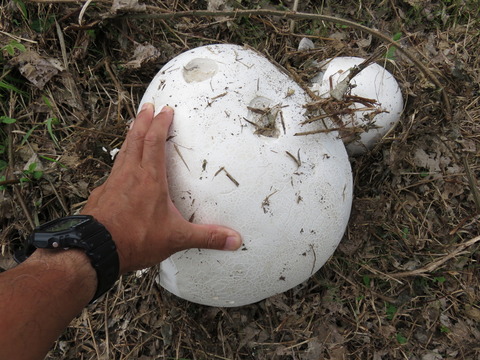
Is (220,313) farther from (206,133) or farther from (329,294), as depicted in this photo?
(206,133)

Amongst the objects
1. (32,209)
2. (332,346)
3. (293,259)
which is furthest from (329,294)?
(32,209)

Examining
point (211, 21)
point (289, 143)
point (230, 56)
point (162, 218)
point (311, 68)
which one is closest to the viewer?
point (162, 218)

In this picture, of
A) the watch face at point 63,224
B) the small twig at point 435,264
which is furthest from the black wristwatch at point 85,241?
the small twig at point 435,264

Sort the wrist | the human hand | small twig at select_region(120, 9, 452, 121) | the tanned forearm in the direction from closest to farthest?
the tanned forearm < the wrist < the human hand < small twig at select_region(120, 9, 452, 121)

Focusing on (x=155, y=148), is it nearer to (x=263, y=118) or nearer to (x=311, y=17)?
(x=263, y=118)

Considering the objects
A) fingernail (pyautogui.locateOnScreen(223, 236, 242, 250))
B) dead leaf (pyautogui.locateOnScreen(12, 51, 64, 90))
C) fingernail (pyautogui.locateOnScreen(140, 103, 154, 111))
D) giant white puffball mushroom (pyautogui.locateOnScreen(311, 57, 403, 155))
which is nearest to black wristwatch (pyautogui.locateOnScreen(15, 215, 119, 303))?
fingernail (pyautogui.locateOnScreen(223, 236, 242, 250))

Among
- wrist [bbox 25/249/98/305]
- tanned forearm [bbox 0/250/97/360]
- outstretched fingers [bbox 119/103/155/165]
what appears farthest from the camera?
outstretched fingers [bbox 119/103/155/165]

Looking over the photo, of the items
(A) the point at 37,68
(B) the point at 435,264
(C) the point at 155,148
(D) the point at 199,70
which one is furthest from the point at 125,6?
(B) the point at 435,264

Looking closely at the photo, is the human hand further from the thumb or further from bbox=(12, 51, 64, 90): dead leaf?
bbox=(12, 51, 64, 90): dead leaf
